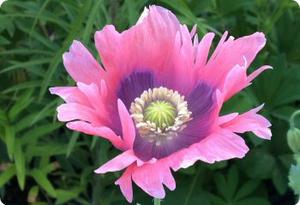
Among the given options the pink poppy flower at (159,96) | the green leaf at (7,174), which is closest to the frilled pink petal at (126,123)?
the pink poppy flower at (159,96)

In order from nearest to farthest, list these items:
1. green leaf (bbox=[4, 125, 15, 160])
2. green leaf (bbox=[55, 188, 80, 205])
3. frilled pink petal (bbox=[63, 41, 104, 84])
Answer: frilled pink petal (bbox=[63, 41, 104, 84])
green leaf (bbox=[4, 125, 15, 160])
green leaf (bbox=[55, 188, 80, 205])

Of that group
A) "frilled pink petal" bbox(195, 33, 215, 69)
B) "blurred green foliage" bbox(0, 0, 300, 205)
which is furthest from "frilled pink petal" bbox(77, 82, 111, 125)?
"blurred green foliage" bbox(0, 0, 300, 205)

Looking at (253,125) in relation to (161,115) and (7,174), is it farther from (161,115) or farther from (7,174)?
(7,174)

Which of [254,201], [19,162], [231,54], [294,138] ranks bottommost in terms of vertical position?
[254,201]

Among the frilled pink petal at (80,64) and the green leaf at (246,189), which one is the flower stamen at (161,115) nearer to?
the frilled pink petal at (80,64)

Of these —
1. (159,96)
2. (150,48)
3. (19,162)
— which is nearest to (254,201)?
(19,162)

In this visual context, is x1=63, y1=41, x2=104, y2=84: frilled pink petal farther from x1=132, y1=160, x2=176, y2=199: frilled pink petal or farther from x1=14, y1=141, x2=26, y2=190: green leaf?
x1=14, y1=141, x2=26, y2=190: green leaf
